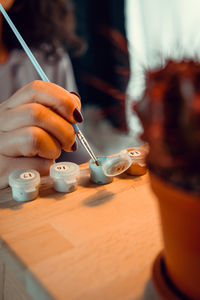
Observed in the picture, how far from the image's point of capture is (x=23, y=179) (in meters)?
0.46

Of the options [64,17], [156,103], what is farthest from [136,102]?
[64,17]

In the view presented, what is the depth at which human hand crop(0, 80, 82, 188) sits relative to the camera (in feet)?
1.65

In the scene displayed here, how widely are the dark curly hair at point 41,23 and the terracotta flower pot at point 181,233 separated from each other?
1189 mm

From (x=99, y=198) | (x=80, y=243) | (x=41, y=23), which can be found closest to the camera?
(x=80, y=243)

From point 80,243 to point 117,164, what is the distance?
0.54 ft

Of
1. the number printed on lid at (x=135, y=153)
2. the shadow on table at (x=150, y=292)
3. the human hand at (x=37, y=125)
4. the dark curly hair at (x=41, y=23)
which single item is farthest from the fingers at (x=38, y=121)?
the dark curly hair at (x=41, y=23)

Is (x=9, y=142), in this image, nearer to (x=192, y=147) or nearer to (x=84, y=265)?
(x=84, y=265)

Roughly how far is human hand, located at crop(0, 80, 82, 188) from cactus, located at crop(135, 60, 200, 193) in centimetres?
29

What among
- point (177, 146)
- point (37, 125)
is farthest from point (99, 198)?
point (177, 146)

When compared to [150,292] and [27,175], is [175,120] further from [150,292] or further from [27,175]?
[27,175]

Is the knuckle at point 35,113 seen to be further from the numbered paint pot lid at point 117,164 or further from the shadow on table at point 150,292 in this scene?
the shadow on table at point 150,292

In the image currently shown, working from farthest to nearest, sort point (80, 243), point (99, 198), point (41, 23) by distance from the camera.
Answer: point (41, 23)
point (99, 198)
point (80, 243)

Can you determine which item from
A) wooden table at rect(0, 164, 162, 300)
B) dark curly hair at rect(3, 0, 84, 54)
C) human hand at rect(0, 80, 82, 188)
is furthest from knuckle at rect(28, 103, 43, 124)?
dark curly hair at rect(3, 0, 84, 54)

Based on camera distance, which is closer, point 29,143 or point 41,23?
point 29,143
